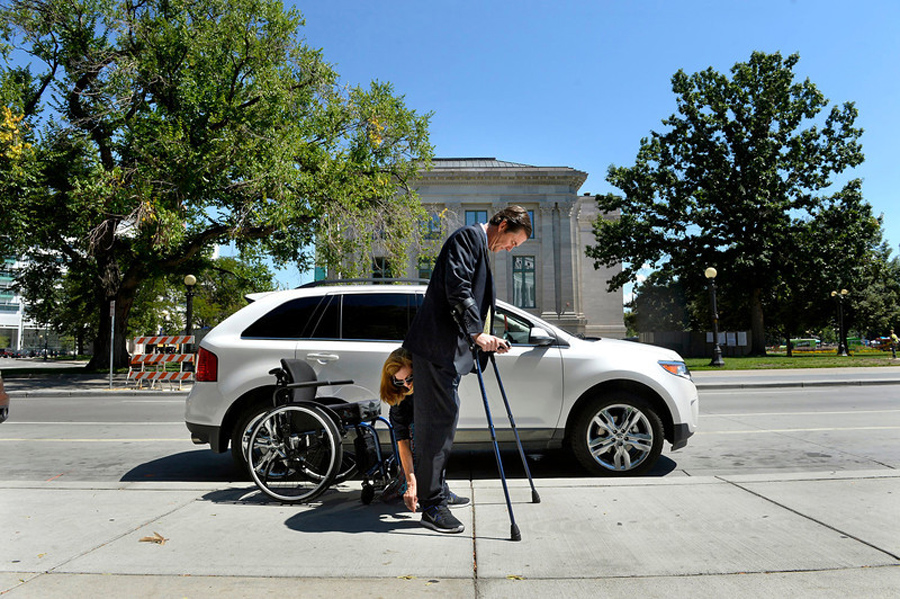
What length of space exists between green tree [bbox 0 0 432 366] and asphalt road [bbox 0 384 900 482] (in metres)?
9.45

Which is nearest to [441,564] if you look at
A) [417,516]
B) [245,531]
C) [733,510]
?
[417,516]

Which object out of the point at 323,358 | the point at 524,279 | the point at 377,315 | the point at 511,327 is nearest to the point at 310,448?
the point at 323,358

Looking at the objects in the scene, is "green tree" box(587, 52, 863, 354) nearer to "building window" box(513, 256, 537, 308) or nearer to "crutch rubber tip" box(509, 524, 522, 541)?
"building window" box(513, 256, 537, 308)

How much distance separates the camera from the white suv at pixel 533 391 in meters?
5.36

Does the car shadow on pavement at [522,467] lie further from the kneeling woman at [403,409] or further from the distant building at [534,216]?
the distant building at [534,216]

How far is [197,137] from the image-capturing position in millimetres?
21297

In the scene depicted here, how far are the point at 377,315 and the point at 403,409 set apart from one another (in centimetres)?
175

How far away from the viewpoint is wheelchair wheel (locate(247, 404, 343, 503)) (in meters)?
4.38

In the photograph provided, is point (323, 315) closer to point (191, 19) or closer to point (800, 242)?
point (191, 19)

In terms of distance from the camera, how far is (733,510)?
394 cm

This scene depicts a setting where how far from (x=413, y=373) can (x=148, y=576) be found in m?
1.73

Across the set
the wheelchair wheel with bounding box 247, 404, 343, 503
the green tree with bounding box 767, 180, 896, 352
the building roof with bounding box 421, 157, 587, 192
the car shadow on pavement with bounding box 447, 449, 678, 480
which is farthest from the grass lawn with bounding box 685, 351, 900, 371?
the building roof with bounding box 421, 157, 587, 192

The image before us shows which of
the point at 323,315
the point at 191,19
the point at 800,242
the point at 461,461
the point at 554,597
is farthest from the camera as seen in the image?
the point at 800,242

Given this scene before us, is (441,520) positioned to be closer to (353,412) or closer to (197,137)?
(353,412)
